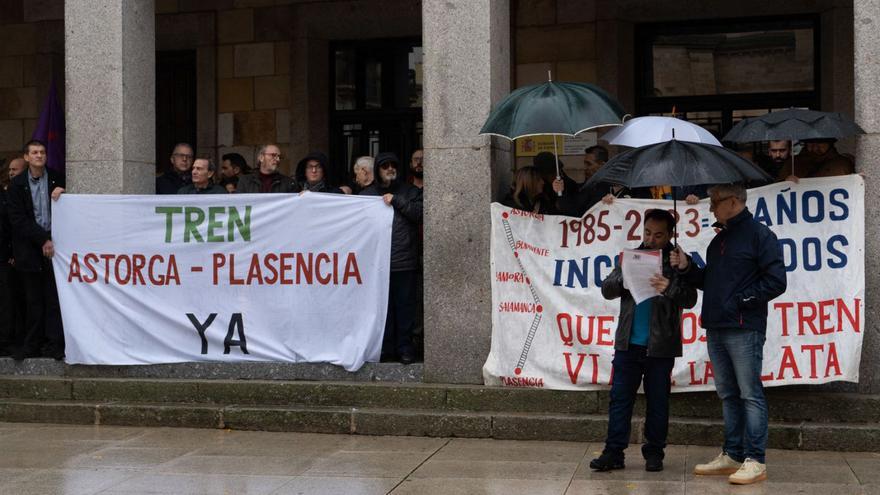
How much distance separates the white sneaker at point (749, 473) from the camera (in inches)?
314

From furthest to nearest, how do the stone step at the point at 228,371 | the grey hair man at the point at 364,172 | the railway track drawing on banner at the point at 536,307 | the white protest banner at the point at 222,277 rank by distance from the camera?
the grey hair man at the point at 364,172 → the white protest banner at the point at 222,277 → the stone step at the point at 228,371 → the railway track drawing on banner at the point at 536,307

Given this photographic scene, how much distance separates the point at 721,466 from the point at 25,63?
10.5 meters

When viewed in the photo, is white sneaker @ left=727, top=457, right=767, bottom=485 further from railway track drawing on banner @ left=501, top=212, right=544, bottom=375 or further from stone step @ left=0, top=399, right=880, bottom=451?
railway track drawing on banner @ left=501, top=212, right=544, bottom=375

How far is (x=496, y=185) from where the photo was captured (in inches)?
411

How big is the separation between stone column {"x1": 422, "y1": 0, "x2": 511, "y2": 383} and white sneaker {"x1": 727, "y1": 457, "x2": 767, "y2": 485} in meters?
2.78

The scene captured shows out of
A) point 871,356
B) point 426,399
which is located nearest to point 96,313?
point 426,399

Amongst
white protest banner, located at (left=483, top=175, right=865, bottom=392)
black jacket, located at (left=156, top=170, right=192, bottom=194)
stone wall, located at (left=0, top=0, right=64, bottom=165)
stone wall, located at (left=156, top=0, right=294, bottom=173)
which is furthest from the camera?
stone wall, located at (left=0, top=0, right=64, bottom=165)

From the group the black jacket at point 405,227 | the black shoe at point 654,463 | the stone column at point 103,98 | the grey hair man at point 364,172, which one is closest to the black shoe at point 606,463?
the black shoe at point 654,463

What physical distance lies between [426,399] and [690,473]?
2.47 m

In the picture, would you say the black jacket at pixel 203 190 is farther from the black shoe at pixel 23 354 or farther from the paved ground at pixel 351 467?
the paved ground at pixel 351 467

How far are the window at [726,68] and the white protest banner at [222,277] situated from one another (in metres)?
4.64

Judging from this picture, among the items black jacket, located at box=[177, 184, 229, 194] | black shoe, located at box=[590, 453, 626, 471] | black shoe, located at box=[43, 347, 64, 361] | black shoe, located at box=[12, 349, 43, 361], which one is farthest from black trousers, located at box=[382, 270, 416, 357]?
black shoe, located at box=[12, 349, 43, 361]

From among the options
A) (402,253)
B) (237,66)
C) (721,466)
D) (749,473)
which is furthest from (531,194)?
(237,66)

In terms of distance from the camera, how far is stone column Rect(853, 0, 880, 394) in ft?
31.0
